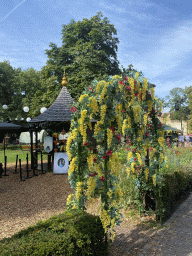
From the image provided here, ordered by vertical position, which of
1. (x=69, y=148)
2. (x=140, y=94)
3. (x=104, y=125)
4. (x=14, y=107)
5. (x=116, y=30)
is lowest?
(x=69, y=148)

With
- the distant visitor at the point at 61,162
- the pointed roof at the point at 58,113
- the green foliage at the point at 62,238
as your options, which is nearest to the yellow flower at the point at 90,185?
the green foliage at the point at 62,238

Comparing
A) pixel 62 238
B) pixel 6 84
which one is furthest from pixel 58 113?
pixel 6 84

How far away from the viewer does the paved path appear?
3.86 metres

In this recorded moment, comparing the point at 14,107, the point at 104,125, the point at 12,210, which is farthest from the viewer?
the point at 14,107

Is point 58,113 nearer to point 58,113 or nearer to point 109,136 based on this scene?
point 58,113

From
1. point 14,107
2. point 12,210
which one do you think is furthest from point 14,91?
point 12,210

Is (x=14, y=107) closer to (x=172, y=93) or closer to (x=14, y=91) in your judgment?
(x=14, y=91)

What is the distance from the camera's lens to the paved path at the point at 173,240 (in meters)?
3.86

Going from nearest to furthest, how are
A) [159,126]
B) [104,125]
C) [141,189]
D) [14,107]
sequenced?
[104,125]
[159,126]
[141,189]
[14,107]

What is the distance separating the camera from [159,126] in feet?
16.8

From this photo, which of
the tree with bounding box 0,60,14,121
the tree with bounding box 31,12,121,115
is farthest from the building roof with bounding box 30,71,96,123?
the tree with bounding box 0,60,14,121

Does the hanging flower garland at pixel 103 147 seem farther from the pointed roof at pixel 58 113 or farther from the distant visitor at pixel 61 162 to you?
the pointed roof at pixel 58 113

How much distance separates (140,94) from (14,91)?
92.9ft

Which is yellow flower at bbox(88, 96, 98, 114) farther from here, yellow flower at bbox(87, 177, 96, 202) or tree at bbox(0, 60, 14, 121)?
tree at bbox(0, 60, 14, 121)
